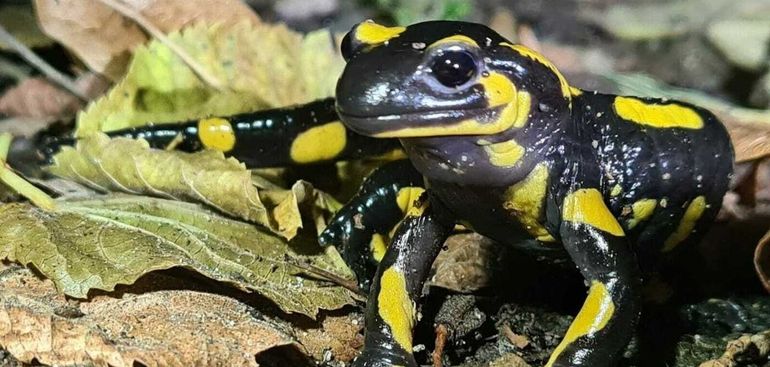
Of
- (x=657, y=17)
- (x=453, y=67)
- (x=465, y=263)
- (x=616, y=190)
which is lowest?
(x=657, y=17)

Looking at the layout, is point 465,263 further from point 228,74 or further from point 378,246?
point 228,74

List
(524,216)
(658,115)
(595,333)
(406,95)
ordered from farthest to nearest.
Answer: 1. (658,115)
2. (524,216)
3. (595,333)
4. (406,95)

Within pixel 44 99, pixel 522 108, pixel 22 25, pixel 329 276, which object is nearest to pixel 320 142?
pixel 329 276

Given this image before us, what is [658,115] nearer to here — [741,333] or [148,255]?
[741,333]

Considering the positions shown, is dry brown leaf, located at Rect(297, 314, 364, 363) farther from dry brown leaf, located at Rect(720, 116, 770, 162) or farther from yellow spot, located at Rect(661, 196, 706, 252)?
dry brown leaf, located at Rect(720, 116, 770, 162)

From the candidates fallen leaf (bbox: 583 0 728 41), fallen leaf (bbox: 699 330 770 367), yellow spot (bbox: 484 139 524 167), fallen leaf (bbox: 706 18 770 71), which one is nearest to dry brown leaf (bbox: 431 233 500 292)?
yellow spot (bbox: 484 139 524 167)

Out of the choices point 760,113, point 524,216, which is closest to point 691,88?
point 760,113
